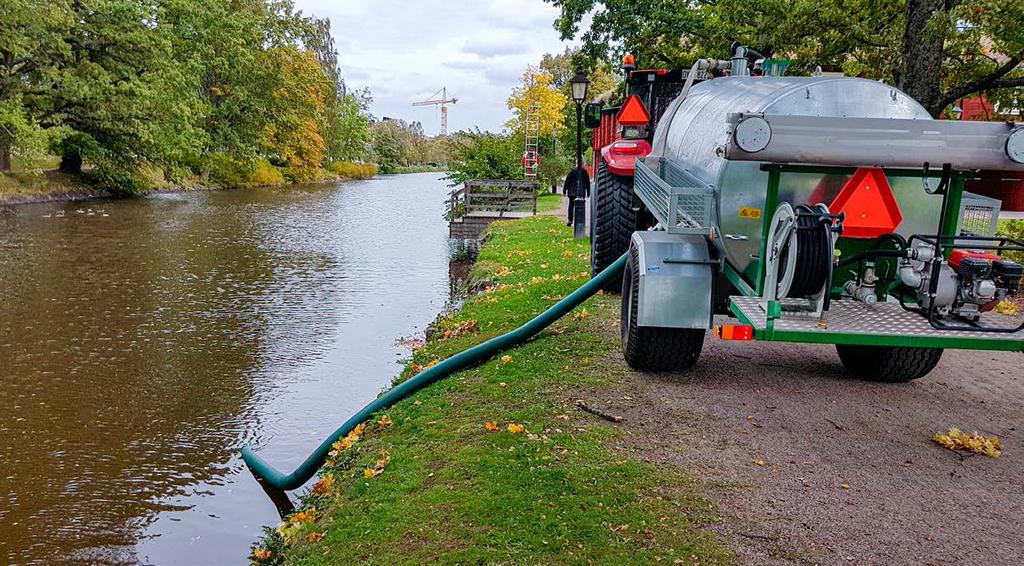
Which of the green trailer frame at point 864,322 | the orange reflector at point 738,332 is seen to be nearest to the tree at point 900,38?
the green trailer frame at point 864,322

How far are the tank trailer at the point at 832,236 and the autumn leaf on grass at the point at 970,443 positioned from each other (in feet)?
2.21

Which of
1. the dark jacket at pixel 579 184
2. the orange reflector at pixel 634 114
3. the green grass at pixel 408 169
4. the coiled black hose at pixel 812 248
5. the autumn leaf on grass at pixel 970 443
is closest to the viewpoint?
the coiled black hose at pixel 812 248

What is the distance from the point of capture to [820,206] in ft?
15.5

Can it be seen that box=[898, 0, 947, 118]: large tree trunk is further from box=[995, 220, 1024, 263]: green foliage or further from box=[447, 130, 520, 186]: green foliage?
box=[447, 130, 520, 186]: green foliage

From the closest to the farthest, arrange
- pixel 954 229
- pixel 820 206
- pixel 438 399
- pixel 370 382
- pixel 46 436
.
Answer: pixel 820 206 < pixel 954 229 < pixel 438 399 < pixel 46 436 < pixel 370 382

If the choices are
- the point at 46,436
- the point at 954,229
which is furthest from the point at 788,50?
the point at 46,436

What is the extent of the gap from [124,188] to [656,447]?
36.3 metres

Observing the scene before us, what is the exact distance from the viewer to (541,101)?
46.0 meters

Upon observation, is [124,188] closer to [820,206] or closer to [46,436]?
[46,436]

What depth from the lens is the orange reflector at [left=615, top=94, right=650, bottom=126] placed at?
372 inches

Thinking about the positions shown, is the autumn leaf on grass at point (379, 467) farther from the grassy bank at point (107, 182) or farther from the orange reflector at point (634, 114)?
the grassy bank at point (107, 182)

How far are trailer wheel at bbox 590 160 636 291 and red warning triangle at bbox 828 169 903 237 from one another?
12.8ft

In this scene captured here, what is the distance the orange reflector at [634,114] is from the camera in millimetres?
9438

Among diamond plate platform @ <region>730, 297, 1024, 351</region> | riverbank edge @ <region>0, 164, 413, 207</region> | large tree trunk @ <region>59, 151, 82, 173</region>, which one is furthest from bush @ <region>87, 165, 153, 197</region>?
diamond plate platform @ <region>730, 297, 1024, 351</region>
